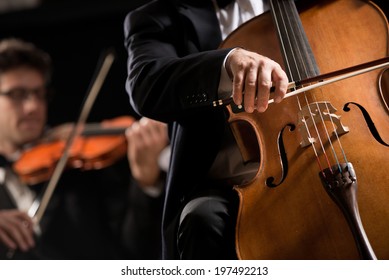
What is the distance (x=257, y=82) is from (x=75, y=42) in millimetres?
1247

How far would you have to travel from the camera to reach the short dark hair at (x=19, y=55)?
1.77 metres

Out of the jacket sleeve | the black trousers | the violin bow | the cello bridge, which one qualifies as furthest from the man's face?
the cello bridge

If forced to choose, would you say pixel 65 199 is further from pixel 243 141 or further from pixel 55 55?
pixel 243 141

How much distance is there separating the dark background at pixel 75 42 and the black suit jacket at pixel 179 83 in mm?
751

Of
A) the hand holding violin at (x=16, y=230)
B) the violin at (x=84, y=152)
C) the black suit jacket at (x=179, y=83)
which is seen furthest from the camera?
the violin at (x=84, y=152)

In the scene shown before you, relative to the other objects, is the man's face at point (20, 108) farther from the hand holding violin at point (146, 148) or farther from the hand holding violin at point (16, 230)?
the hand holding violin at point (16, 230)

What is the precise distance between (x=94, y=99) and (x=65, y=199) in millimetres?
324

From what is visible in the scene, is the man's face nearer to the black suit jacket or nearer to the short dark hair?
the short dark hair

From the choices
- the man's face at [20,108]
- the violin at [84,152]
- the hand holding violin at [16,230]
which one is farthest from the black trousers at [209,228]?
the man's face at [20,108]

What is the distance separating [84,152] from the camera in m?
1.75

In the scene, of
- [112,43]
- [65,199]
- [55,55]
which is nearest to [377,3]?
[112,43]

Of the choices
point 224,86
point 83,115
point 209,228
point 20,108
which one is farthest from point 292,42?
→ point 20,108

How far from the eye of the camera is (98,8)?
1.75m

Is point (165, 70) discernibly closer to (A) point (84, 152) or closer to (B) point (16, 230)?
(B) point (16, 230)
